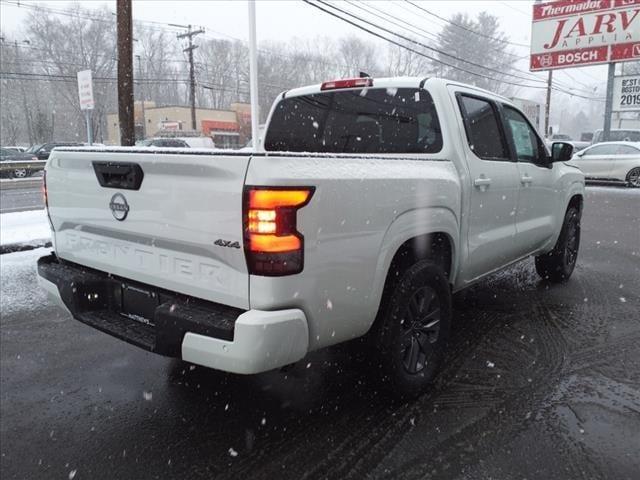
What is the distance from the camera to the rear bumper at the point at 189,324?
2.23m

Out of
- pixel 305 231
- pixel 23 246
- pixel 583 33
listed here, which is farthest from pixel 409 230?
pixel 583 33

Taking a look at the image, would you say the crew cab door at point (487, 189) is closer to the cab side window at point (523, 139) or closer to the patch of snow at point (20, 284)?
the cab side window at point (523, 139)

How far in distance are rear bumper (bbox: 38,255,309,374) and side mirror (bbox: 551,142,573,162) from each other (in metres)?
3.47

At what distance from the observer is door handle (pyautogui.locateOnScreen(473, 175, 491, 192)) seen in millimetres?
3583

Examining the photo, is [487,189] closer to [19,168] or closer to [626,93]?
[626,93]

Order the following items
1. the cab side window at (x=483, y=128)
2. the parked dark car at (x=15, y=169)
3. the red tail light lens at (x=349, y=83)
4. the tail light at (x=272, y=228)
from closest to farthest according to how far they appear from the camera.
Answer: the tail light at (x=272, y=228) < the cab side window at (x=483, y=128) < the red tail light lens at (x=349, y=83) < the parked dark car at (x=15, y=169)

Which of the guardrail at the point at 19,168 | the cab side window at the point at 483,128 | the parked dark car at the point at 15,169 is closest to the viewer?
the cab side window at the point at 483,128

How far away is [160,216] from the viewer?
8.31ft

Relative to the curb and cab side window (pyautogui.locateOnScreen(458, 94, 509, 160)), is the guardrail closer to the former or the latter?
the curb

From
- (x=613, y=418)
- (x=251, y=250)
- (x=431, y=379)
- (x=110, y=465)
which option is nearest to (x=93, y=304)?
(x=110, y=465)

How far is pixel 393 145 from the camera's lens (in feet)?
12.2

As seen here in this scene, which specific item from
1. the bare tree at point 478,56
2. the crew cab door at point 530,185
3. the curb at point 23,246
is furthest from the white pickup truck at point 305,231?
the bare tree at point 478,56

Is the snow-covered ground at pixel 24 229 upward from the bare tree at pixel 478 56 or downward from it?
downward

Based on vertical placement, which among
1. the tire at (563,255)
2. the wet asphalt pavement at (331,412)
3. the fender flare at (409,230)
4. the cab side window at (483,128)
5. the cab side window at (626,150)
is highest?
the cab side window at (483,128)
